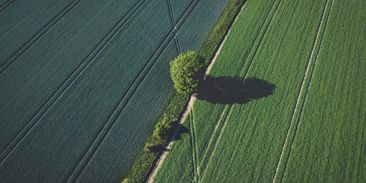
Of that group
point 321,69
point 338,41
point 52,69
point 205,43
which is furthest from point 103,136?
point 338,41

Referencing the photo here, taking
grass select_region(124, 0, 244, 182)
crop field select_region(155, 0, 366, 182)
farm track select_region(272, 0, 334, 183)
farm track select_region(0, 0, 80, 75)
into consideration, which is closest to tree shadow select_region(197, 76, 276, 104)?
crop field select_region(155, 0, 366, 182)

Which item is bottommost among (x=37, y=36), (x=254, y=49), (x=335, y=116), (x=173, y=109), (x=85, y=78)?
(x=85, y=78)

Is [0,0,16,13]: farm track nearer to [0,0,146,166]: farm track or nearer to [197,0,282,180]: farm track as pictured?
[0,0,146,166]: farm track

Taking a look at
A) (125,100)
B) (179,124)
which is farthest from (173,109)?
(125,100)

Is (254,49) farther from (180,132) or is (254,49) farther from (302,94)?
(180,132)

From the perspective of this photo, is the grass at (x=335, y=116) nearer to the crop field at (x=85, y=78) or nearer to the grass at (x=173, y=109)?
the grass at (x=173, y=109)
